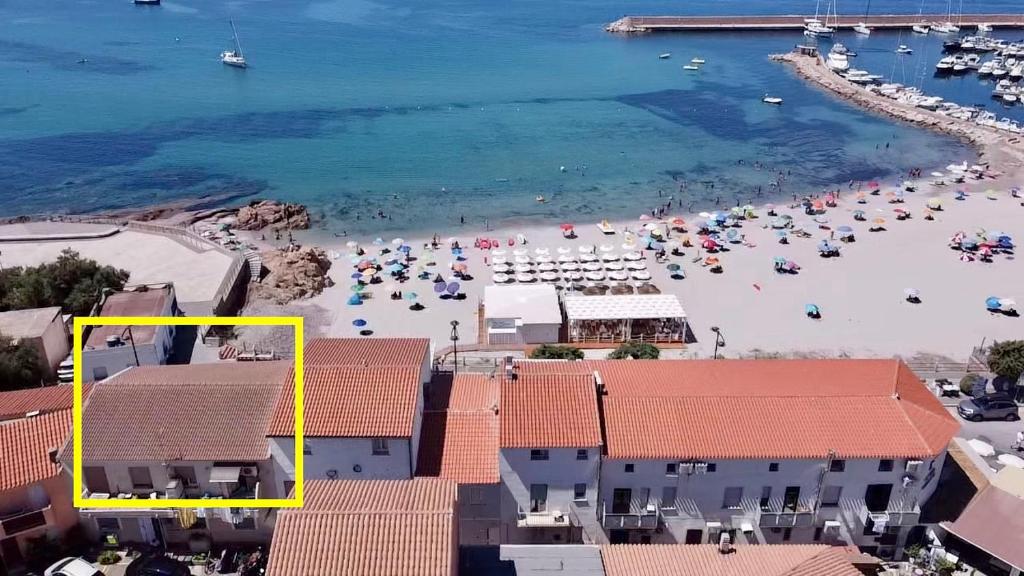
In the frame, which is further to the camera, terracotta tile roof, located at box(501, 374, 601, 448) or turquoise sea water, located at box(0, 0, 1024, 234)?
turquoise sea water, located at box(0, 0, 1024, 234)

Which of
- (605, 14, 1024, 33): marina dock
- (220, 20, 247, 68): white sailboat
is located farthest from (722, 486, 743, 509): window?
(605, 14, 1024, 33): marina dock

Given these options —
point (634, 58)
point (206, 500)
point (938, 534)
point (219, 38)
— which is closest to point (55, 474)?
point (206, 500)

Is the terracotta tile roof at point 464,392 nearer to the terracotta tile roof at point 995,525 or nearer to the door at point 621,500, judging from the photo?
the door at point 621,500

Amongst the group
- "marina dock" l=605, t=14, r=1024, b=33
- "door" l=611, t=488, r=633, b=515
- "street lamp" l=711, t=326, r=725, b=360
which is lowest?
"street lamp" l=711, t=326, r=725, b=360

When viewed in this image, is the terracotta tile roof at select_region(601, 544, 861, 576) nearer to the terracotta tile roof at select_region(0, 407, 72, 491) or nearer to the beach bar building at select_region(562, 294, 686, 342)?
the terracotta tile roof at select_region(0, 407, 72, 491)

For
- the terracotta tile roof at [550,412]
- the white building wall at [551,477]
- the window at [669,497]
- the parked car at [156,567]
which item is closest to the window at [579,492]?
the white building wall at [551,477]

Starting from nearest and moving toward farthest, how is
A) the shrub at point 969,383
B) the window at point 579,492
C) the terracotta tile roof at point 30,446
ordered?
the terracotta tile roof at point 30,446 < the window at point 579,492 < the shrub at point 969,383

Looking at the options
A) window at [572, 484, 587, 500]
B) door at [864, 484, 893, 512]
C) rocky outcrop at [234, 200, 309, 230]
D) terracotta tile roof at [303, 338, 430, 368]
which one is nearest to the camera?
window at [572, 484, 587, 500]
